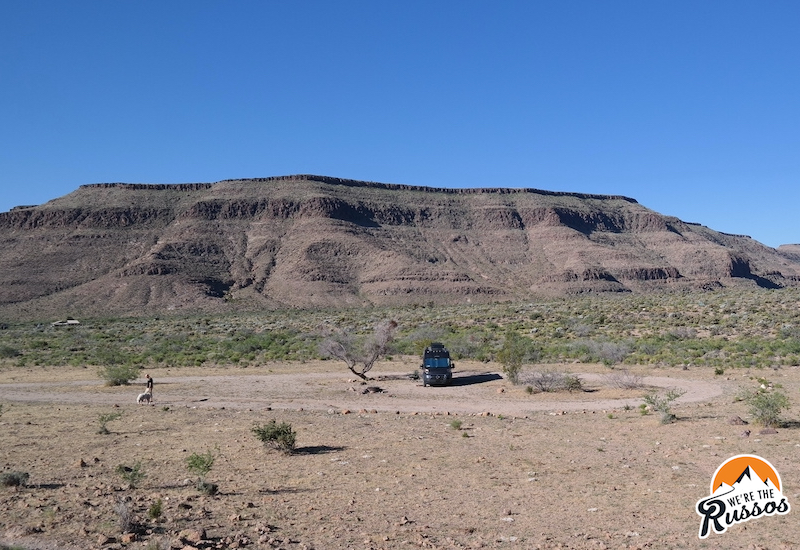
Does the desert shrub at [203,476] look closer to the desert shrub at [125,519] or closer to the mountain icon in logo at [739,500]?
the desert shrub at [125,519]

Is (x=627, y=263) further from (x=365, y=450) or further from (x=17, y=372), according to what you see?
(x=365, y=450)

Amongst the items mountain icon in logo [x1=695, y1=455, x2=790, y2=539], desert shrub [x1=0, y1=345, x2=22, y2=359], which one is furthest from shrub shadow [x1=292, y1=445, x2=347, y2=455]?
desert shrub [x1=0, y1=345, x2=22, y2=359]

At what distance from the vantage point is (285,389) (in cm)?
2528

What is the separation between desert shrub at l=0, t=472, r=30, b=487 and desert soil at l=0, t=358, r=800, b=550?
0.79 feet

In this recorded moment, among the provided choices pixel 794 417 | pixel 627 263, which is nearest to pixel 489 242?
pixel 627 263

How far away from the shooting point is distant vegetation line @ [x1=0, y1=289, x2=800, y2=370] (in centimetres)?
3209

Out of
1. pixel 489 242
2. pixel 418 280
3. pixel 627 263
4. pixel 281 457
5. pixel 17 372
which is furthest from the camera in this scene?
pixel 489 242

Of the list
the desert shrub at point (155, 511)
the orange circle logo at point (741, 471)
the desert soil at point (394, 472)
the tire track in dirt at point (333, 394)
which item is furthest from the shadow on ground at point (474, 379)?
the desert shrub at point (155, 511)

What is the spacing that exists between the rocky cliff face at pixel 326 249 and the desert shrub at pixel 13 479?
8245cm

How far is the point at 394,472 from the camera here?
37.7ft

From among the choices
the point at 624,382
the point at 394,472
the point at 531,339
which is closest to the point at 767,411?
the point at 394,472

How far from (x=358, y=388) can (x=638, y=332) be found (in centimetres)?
2406

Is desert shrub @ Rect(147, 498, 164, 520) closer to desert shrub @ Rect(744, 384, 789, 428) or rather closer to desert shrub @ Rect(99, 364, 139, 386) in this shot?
desert shrub @ Rect(744, 384, 789, 428)

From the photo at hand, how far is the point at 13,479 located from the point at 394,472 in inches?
248
